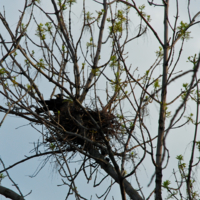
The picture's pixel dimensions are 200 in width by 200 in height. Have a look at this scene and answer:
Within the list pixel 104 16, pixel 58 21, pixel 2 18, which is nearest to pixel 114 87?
pixel 58 21

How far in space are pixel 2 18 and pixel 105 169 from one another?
2.30 m

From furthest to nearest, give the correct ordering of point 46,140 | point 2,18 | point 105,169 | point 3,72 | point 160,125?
point 46,140, point 105,169, point 3,72, point 2,18, point 160,125

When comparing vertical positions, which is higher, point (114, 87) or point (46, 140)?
point (114, 87)

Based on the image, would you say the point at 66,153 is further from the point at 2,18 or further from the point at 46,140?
the point at 2,18

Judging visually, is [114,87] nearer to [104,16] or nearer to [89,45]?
[89,45]

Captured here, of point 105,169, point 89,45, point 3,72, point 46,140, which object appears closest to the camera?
point 3,72

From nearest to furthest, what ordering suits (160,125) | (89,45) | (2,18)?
(160,125)
(2,18)
(89,45)

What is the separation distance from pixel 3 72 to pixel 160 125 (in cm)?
201

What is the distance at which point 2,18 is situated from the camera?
337cm

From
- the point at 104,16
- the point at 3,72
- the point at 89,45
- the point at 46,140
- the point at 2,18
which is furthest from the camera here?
the point at 104,16

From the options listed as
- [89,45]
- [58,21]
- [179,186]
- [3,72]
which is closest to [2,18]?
[3,72]

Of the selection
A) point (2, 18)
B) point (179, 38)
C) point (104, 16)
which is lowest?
point (2, 18)

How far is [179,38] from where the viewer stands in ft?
11.5

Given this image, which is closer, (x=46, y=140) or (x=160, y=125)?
(x=160, y=125)
